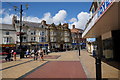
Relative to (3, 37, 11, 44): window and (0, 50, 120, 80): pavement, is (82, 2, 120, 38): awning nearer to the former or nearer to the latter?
(0, 50, 120, 80): pavement

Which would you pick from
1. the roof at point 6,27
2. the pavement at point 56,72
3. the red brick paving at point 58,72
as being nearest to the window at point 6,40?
the roof at point 6,27

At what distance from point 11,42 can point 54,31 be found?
21232 millimetres

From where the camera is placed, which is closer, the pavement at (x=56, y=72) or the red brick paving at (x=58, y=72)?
the pavement at (x=56, y=72)

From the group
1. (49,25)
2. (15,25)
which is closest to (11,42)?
(15,25)

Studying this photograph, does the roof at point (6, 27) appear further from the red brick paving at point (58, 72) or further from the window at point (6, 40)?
the red brick paving at point (58, 72)

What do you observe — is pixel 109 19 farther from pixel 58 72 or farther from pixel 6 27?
pixel 6 27

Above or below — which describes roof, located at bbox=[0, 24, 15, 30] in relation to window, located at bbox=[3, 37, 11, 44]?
above

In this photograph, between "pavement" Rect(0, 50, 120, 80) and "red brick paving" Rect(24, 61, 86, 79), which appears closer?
"pavement" Rect(0, 50, 120, 80)

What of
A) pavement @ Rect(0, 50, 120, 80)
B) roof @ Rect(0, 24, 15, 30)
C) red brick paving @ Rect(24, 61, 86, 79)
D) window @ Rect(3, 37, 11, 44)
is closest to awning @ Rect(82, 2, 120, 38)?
pavement @ Rect(0, 50, 120, 80)

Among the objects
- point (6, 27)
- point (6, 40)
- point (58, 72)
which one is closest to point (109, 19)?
point (58, 72)

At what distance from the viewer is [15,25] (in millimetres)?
47500

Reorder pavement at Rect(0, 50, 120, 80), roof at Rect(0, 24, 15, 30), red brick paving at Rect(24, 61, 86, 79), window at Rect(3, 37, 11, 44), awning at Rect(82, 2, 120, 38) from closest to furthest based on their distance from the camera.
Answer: awning at Rect(82, 2, 120, 38)
pavement at Rect(0, 50, 120, 80)
red brick paving at Rect(24, 61, 86, 79)
window at Rect(3, 37, 11, 44)
roof at Rect(0, 24, 15, 30)

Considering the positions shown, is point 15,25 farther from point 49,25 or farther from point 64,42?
point 64,42

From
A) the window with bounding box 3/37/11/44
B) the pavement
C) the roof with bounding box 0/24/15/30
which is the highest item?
the roof with bounding box 0/24/15/30
